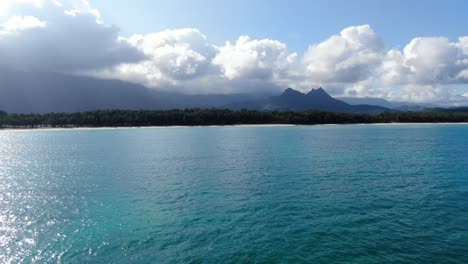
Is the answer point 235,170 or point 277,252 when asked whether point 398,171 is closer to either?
point 235,170

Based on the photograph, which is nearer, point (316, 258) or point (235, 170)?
point (316, 258)

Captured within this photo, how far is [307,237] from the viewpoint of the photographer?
19.3 m

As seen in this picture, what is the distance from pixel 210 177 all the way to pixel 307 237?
2125 centimetres

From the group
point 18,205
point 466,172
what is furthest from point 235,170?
point 466,172

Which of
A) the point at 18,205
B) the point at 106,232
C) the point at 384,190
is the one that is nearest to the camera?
the point at 106,232

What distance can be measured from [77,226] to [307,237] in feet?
58.3

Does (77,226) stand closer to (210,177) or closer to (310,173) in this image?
(210,177)

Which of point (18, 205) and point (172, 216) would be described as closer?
point (172, 216)

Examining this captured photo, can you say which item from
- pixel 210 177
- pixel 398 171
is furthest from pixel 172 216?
pixel 398 171

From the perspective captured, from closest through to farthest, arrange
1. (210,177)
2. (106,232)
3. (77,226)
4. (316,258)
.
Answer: (316,258)
(106,232)
(77,226)
(210,177)

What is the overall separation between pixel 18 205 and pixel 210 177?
21171mm

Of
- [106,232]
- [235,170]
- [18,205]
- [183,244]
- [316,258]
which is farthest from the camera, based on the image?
[235,170]

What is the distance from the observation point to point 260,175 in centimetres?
3956

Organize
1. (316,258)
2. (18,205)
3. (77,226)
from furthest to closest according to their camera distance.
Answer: (18,205), (77,226), (316,258)
